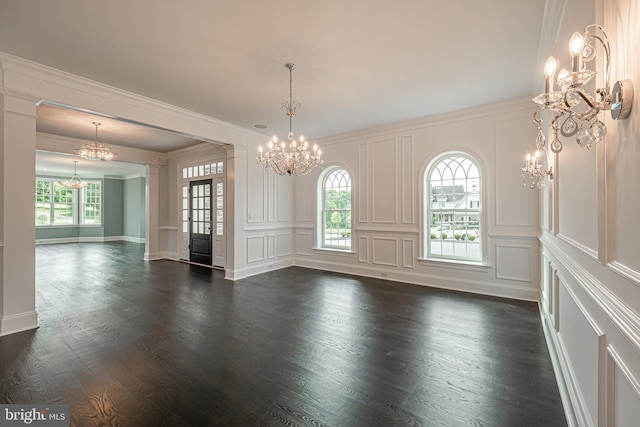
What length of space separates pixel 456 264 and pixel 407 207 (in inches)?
51.4

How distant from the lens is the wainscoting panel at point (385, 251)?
553cm

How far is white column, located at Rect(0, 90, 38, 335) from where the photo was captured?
122 inches

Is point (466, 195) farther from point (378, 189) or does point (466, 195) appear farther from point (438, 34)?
point (438, 34)

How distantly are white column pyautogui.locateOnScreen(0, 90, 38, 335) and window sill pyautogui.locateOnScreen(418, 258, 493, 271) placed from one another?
5.57 m

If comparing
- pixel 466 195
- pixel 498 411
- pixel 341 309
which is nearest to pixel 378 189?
pixel 466 195

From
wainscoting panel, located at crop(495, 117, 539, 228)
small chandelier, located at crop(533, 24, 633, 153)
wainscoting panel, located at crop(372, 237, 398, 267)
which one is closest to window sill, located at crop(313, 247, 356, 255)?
wainscoting panel, located at crop(372, 237, 398, 267)

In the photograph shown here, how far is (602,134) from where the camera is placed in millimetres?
1127

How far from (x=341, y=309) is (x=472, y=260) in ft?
8.41

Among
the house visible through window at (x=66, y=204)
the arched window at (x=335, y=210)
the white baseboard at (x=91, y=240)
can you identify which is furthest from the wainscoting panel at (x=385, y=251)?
the house visible through window at (x=66, y=204)

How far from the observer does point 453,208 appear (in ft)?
16.5

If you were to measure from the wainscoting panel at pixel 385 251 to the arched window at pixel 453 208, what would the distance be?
1.96 feet

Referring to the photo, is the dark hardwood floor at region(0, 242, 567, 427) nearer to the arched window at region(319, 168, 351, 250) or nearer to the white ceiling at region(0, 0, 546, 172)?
the arched window at region(319, 168, 351, 250)

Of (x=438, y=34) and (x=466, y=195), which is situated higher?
(x=438, y=34)

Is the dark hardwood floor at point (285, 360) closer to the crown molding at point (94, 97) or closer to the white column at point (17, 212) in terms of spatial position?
the white column at point (17, 212)
